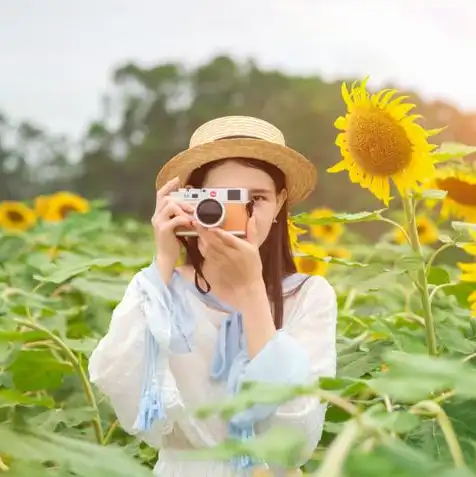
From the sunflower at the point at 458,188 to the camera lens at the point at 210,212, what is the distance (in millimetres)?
608

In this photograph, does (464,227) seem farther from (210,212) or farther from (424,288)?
(210,212)

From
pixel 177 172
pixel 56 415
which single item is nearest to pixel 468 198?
pixel 177 172

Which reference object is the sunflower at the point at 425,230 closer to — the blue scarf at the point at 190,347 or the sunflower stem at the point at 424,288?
the sunflower stem at the point at 424,288

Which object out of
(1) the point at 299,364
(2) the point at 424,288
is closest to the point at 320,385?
(1) the point at 299,364

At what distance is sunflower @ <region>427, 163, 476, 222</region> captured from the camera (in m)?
1.60

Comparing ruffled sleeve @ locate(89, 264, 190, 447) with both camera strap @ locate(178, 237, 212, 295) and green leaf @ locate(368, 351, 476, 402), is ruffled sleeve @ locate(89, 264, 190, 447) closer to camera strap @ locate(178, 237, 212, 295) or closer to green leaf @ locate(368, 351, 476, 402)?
camera strap @ locate(178, 237, 212, 295)

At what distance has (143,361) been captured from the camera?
3.55ft

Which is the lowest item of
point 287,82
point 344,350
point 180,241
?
point 344,350

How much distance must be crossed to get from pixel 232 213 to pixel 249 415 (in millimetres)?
216

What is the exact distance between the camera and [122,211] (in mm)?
12070

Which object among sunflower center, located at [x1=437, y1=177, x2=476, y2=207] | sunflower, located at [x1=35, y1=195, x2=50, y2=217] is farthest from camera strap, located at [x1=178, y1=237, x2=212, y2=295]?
sunflower, located at [x1=35, y1=195, x2=50, y2=217]

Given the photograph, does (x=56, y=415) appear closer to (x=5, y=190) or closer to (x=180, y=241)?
(x=180, y=241)

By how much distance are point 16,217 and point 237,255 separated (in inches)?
129

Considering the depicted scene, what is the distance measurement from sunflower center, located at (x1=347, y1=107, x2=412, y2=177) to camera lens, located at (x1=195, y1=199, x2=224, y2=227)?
274 mm
